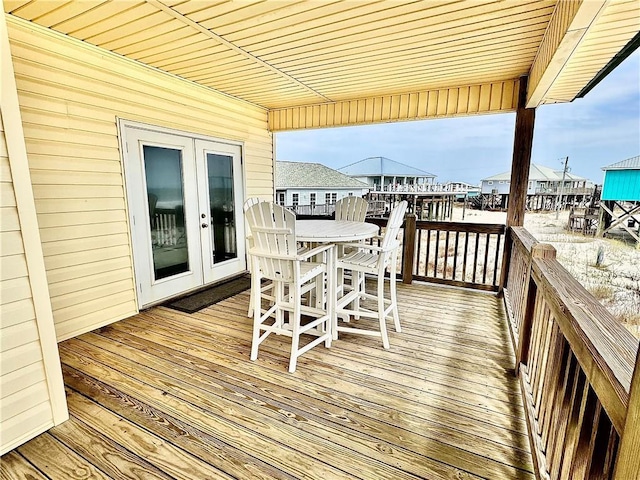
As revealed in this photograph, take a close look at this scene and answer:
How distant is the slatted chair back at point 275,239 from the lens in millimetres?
2252

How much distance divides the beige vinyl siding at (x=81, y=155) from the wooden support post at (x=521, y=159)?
399 centimetres

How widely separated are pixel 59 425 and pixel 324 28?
10.5 feet

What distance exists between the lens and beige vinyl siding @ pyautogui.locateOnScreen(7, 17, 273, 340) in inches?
99.9

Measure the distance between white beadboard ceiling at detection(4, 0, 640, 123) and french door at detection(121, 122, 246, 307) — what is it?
87cm

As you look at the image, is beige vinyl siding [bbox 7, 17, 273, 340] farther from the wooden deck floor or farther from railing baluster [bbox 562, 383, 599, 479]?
railing baluster [bbox 562, 383, 599, 479]

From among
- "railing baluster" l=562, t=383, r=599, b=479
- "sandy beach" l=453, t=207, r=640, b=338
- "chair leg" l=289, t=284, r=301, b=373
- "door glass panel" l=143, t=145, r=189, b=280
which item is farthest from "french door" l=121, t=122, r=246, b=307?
"sandy beach" l=453, t=207, r=640, b=338

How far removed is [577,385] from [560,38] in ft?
6.70

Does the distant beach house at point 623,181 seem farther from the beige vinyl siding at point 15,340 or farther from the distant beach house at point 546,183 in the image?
the beige vinyl siding at point 15,340

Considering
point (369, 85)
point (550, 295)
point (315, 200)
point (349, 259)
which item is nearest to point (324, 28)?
point (369, 85)

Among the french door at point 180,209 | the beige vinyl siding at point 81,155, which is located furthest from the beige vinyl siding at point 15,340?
the french door at point 180,209

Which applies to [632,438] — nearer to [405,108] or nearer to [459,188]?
[405,108]

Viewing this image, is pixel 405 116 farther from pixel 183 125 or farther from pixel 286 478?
pixel 286 478

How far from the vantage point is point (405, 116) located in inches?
166

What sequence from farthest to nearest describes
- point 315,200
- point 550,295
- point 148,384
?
point 315,200 → point 148,384 → point 550,295
